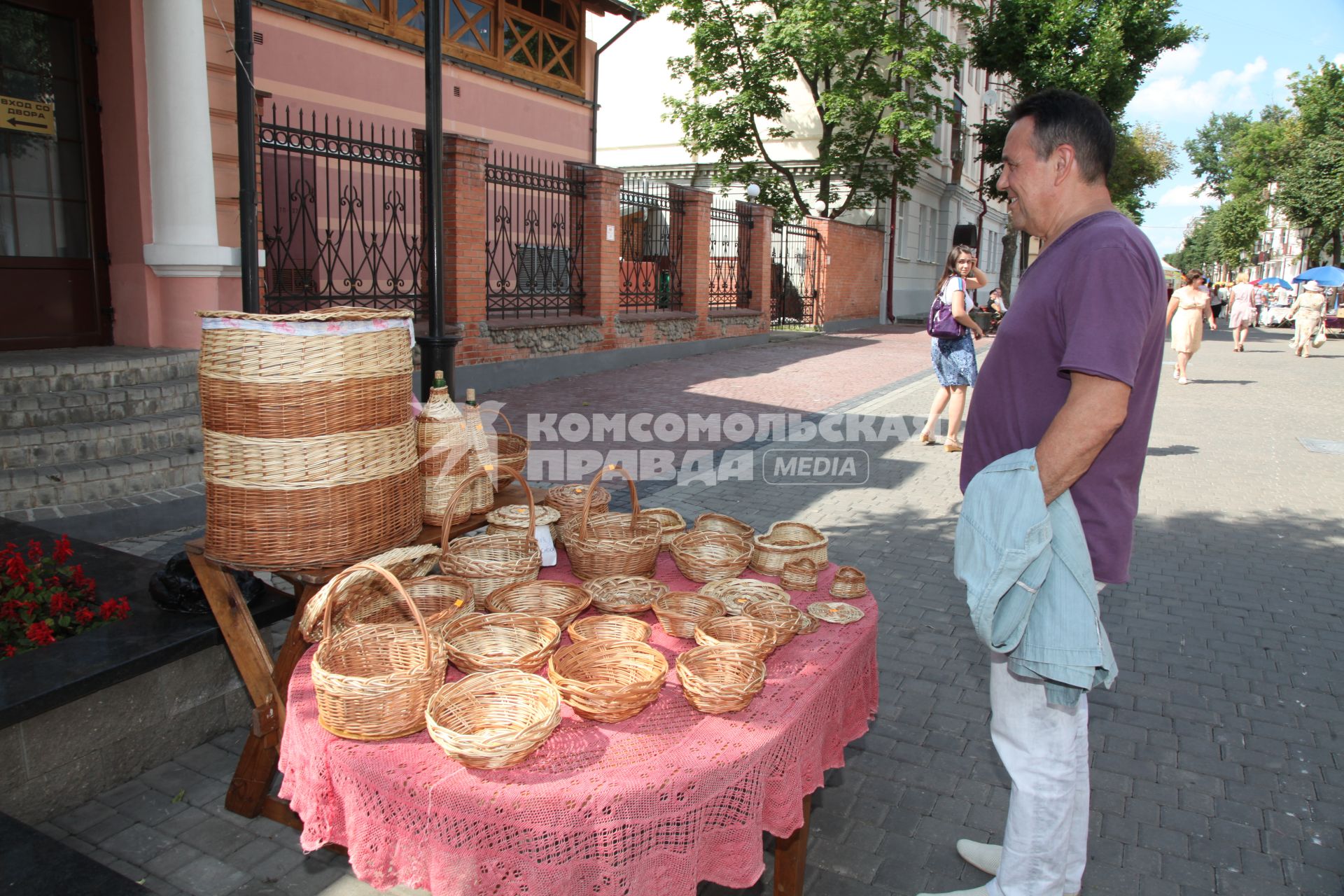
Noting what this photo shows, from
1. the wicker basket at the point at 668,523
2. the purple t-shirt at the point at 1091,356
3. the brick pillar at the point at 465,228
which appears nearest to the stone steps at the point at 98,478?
the wicker basket at the point at 668,523

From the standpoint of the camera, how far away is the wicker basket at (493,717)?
1.89 metres

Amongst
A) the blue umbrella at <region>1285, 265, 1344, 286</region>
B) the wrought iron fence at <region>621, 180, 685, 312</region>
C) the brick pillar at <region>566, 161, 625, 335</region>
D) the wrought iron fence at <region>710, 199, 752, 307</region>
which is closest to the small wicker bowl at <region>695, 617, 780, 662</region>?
→ the brick pillar at <region>566, 161, 625, 335</region>

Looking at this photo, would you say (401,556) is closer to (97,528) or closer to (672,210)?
(97,528)

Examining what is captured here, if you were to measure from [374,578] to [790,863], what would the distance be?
1490mm

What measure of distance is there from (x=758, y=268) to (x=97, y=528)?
15966 mm

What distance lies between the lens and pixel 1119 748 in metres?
3.54

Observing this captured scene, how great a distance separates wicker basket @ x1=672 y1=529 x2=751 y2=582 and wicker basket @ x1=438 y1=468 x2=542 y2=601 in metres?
0.52

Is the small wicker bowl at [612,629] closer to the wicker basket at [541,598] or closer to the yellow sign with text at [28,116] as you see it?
the wicker basket at [541,598]

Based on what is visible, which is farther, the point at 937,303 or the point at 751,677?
the point at 937,303

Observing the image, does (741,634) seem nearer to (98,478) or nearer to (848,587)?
(848,587)

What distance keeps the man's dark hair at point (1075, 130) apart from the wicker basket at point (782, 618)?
4.63 feet

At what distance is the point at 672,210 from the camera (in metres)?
16.9

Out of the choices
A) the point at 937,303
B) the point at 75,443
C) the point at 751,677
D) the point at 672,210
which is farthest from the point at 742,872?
the point at 672,210

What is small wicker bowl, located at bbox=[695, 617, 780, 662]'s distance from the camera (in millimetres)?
2414
